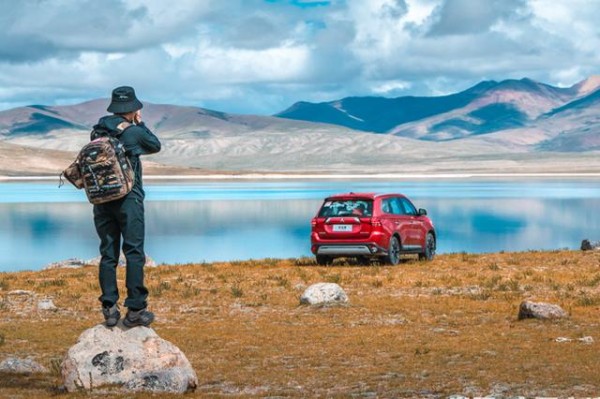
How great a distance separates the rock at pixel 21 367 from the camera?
10109 mm

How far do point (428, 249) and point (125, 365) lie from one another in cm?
1732

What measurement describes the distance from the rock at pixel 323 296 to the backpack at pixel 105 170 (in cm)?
685

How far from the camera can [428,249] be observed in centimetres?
2573

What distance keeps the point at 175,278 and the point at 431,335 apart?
29.8 ft

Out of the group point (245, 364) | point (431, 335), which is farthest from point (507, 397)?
point (431, 335)

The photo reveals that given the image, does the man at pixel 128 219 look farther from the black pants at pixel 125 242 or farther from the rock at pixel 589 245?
the rock at pixel 589 245

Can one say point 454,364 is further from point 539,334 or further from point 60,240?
point 60,240

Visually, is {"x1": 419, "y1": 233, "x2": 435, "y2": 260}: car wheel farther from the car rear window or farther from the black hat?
the black hat

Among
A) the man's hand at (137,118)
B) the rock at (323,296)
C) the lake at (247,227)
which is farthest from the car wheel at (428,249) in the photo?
the lake at (247,227)

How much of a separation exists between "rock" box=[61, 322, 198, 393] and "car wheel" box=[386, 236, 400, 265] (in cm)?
1463

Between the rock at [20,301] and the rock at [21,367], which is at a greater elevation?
the rock at [21,367]

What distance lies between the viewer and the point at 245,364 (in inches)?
424

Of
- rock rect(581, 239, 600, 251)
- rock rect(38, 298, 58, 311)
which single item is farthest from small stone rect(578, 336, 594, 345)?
rock rect(581, 239, 600, 251)

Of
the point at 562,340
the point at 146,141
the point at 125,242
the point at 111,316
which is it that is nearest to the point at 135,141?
the point at 146,141
